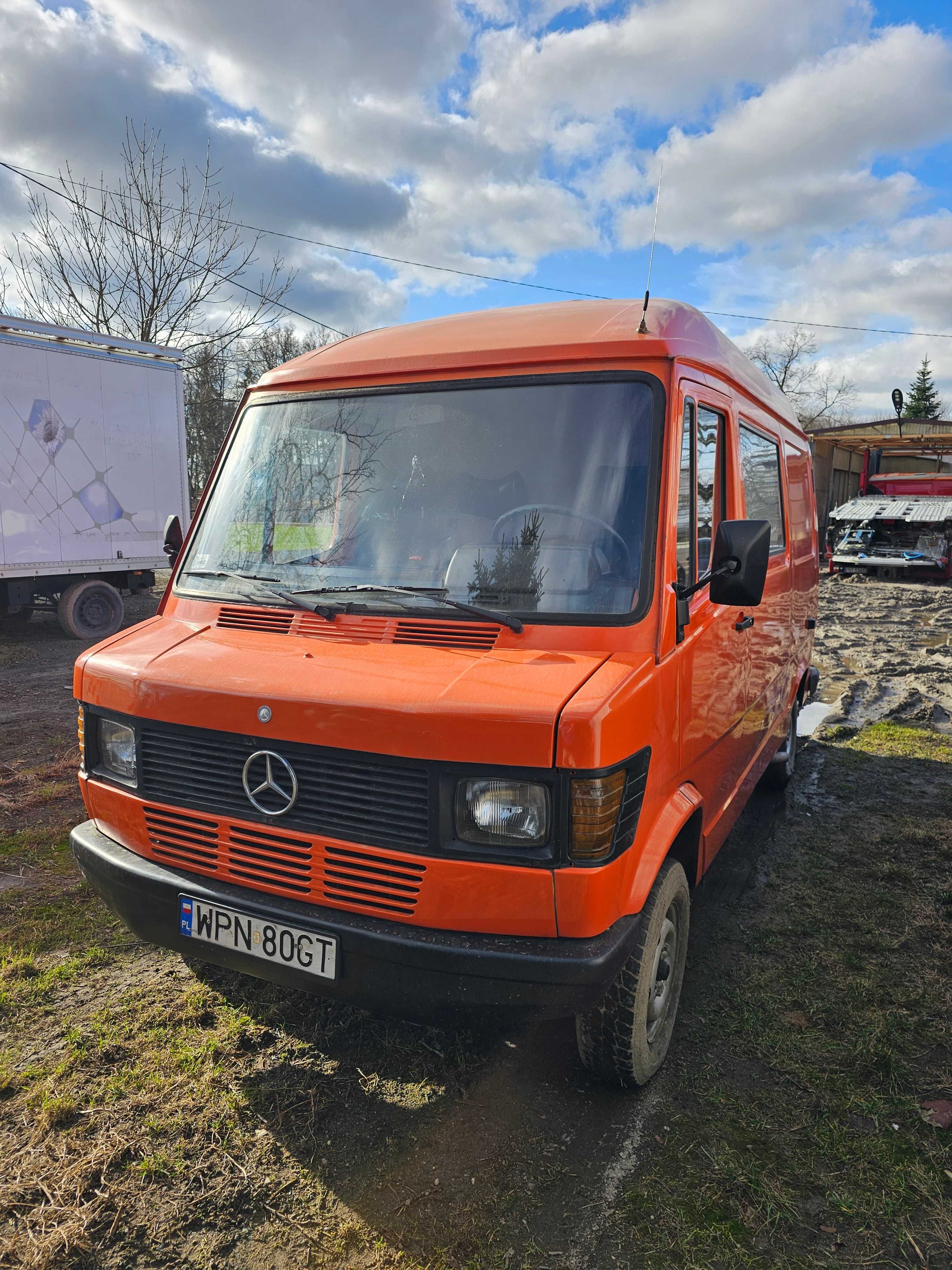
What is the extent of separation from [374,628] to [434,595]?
0.22 metres

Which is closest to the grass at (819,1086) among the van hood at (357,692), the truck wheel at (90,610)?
the van hood at (357,692)

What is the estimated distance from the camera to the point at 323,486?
3150 millimetres

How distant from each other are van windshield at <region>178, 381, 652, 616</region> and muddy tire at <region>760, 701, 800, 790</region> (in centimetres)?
336

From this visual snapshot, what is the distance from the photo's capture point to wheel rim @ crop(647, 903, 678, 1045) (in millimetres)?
2734

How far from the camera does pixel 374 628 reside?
269 cm

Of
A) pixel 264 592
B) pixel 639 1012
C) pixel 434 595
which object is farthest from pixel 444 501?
pixel 639 1012

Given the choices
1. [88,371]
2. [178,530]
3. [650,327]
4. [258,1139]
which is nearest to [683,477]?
[650,327]

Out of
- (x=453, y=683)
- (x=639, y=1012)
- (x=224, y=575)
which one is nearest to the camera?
(x=453, y=683)

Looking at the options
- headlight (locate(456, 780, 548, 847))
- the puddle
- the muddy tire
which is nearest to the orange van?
headlight (locate(456, 780, 548, 847))

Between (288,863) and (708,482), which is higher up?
(708,482)

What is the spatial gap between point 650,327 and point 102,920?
3.35 m

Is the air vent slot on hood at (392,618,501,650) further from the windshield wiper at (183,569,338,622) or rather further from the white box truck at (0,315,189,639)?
the white box truck at (0,315,189,639)

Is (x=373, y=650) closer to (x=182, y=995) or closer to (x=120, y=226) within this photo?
(x=182, y=995)

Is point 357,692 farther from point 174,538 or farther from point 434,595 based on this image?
point 174,538
